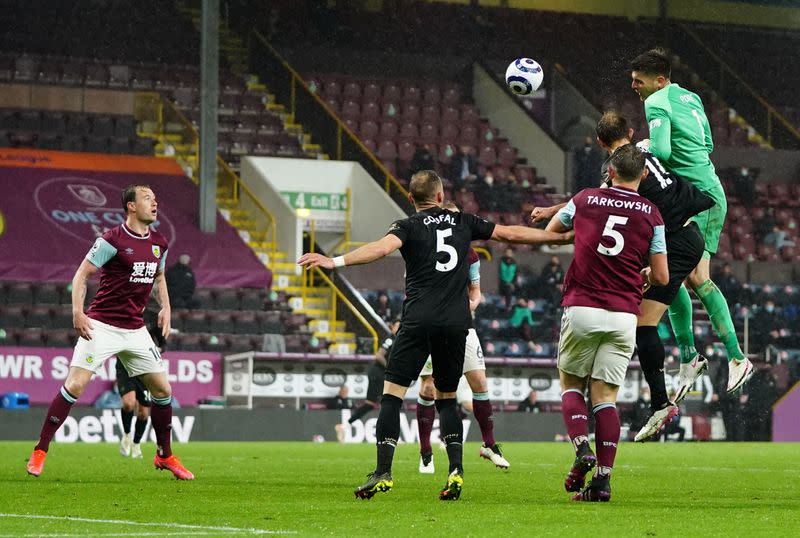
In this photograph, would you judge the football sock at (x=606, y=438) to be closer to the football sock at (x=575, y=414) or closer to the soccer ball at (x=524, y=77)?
the football sock at (x=575, y=414)

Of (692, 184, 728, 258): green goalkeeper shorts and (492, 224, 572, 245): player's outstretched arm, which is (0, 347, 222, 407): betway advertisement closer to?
(692, 184, 728, 258): green goalkeeper shorts

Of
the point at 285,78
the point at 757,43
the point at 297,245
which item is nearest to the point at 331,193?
the point at 297,245

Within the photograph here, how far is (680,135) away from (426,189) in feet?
6.51

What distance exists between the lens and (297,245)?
98.2ft

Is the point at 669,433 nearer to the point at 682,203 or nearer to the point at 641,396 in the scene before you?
the point at 641,396

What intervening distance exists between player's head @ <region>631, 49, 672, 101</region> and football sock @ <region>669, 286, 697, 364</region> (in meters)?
1.42

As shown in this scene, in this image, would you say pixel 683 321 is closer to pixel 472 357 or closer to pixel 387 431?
pixel 387 431

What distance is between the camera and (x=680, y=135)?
9.83 meters

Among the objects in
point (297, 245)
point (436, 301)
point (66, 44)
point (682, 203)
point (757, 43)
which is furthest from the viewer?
point (757, 43)

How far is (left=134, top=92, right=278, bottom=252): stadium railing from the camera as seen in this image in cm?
3064

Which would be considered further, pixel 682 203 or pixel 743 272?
pixel 743 272

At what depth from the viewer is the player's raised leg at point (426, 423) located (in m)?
12.5

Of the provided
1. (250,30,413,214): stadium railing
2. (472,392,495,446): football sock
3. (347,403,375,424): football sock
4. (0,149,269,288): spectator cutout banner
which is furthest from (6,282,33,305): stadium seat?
(472,392,495,446): football sock

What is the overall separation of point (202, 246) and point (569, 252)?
7.86m
